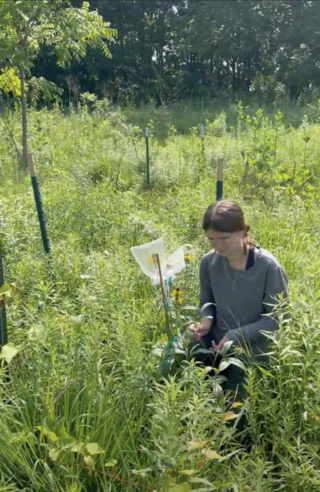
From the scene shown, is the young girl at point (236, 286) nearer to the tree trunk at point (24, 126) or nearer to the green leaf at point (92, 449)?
the green leaf at point (92, 449)

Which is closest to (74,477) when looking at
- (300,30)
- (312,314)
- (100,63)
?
(312,314)

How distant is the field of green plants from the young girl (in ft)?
0.35

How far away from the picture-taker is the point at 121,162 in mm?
7191

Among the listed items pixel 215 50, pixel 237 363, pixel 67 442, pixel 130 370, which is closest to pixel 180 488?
pixel 67 442

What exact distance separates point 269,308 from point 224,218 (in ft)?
1.56

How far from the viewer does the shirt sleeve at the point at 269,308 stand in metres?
2.15

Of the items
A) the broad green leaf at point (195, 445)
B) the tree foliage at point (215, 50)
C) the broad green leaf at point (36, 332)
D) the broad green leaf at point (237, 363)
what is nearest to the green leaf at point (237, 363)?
the broad green leaf at point (237, 363)

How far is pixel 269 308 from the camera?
2.20 metres

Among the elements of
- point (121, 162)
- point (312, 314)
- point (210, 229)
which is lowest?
point (121, 162)

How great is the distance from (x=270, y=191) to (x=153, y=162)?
2400mm

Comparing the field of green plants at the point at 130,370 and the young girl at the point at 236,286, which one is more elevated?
the young girl at the point at 236,286

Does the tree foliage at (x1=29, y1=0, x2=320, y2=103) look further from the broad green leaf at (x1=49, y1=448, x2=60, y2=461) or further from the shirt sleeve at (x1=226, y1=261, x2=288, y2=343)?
the broad green leaf at (x1=49, y1=448, x2=60, y2=461)

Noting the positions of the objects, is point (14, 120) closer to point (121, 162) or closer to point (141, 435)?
point (121, 162)

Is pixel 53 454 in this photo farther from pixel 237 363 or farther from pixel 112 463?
pixel 237 363
